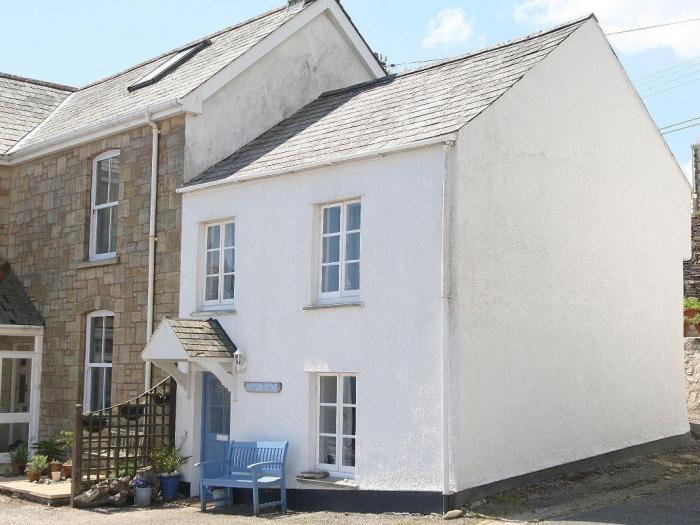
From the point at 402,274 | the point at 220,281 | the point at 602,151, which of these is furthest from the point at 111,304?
the point at 602,151

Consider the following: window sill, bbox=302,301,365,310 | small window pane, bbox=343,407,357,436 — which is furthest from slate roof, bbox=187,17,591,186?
small window pane, bbox=343,407,357,436

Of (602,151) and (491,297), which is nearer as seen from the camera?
(491,297)

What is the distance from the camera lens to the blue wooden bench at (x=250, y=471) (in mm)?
12969

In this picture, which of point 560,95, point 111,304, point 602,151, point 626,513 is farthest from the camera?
point 111,304

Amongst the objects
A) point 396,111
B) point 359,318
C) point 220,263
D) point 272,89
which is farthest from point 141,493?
point 272,89

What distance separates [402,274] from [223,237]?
3903 mm

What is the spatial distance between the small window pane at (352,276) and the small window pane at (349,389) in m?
1.29

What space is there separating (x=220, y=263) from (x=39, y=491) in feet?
15.1

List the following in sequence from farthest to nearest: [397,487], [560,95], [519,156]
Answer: [560,95], [519,156], [397,487]

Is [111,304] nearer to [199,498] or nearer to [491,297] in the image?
[199,498]

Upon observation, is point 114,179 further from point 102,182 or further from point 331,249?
point 331,249

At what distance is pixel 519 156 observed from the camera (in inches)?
523

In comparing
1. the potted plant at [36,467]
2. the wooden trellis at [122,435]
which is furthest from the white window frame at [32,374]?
the wooden trellis at [122,435]

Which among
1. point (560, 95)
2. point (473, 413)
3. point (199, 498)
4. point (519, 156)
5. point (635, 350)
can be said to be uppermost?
point (560, 95)
